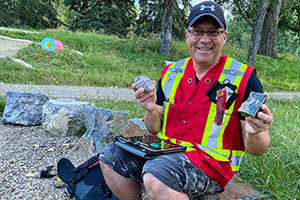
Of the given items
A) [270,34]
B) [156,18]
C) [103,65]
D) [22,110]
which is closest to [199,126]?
[22,110]

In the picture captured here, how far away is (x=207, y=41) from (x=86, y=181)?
1.62 meters

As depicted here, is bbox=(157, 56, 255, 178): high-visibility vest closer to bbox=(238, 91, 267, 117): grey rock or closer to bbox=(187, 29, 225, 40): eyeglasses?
bbox=(187, 29, 225, 40): eyeglasses

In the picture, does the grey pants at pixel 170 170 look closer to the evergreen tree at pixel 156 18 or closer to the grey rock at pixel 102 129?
the grey rock at pixel 102 129

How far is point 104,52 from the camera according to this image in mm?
11531

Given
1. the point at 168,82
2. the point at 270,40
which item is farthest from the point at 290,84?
the point at 168,82

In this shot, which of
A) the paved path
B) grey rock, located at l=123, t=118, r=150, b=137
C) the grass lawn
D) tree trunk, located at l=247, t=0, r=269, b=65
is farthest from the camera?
tree trunk, located at l=247, t=0, r=269, b=65

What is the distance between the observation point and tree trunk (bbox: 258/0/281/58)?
16.0 meters

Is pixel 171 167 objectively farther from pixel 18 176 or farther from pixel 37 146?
pixel 37 146

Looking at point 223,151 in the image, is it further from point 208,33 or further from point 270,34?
point 270,34

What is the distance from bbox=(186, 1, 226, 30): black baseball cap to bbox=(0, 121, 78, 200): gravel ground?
75.7 inches

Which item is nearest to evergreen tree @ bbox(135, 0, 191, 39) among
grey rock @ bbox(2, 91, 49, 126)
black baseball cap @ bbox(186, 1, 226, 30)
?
→ grey rock @ bbox(2, 91, 49, 126)

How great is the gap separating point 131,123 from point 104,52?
28.8 ft

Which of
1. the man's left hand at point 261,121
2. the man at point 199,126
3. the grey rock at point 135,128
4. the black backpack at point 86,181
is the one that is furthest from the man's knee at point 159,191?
the grey rock at point 135,128

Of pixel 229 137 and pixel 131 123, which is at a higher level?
pixel 229 137
